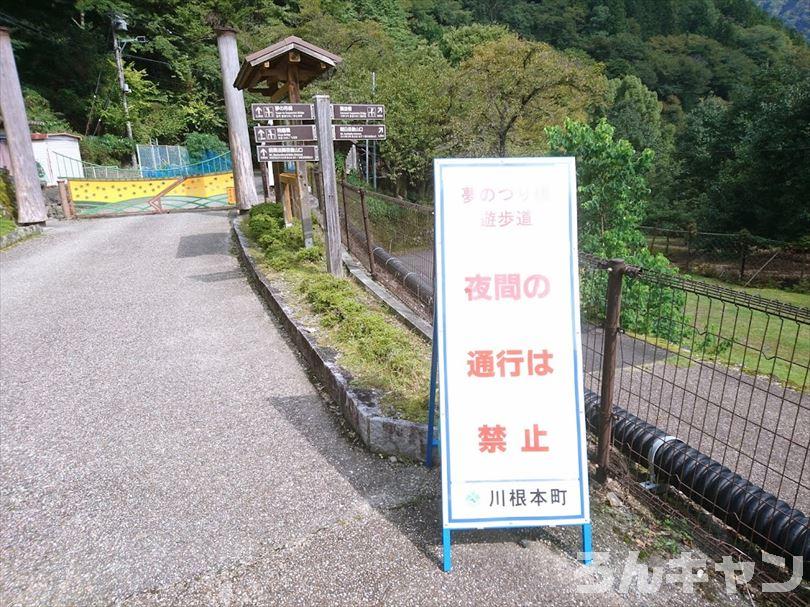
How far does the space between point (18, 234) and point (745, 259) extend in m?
22.8

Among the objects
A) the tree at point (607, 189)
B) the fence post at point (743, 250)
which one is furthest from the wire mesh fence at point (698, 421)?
the fence post at point (743, 250)

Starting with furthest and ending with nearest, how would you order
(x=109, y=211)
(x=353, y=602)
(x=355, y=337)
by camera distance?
1. (x=109, y=211)
2. (x=355, y=337)
3. (x=353, y=602)

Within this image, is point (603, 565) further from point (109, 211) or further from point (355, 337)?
point (109, 211)

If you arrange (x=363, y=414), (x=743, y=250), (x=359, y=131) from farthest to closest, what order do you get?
(x=743, y=250) < (x=359, y=131) < (x=363, y=414)

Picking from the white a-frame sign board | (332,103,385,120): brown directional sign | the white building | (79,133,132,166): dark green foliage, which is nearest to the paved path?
the white a-frame sign board

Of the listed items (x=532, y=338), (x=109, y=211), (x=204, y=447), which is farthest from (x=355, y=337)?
(x=109, y=211)

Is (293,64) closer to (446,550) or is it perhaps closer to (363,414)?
(363,414)

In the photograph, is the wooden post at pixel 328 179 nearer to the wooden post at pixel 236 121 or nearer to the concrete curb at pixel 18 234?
the wooden post at pixel 236 121

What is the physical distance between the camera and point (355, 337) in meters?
4.57

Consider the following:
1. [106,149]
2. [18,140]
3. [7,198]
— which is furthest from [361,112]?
[106,149]

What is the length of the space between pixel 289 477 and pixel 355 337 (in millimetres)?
1705

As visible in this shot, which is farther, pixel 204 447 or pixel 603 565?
pixel 204 447

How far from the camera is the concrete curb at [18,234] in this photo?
10.7m

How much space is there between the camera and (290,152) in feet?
20.6
